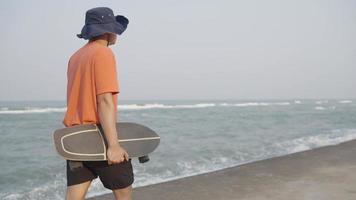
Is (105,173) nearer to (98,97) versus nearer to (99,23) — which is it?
(98,97)

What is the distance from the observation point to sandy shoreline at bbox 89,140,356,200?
428cm

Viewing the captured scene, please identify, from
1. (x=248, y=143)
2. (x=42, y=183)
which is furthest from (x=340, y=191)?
(x=248, y=143)

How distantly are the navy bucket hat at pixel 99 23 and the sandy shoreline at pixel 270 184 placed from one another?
2.61m

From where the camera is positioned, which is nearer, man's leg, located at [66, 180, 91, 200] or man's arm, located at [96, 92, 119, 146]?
man's arm, located at [96, 92, 119, 146]

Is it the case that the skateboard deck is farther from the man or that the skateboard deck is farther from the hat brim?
the hat brim

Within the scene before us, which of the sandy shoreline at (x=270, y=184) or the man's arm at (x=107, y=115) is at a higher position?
the man's arm at (x=107, y=115)

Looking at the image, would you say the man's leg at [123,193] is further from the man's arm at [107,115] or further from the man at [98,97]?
the man's arm at [107,115]

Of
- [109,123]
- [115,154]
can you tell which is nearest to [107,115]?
[109,123]

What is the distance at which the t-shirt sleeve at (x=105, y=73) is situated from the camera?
2.02 m

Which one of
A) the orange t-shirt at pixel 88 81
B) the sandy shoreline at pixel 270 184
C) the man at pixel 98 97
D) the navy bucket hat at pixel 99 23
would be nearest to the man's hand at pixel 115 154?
the man at pixel 98 97

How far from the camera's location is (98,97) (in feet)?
6.68

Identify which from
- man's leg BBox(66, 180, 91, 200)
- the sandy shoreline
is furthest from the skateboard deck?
the sandy shoreline

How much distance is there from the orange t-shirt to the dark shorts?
0.24 meters

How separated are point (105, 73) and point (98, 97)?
129 millimetres
